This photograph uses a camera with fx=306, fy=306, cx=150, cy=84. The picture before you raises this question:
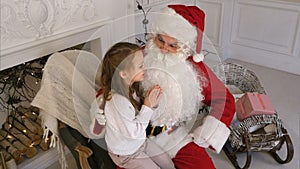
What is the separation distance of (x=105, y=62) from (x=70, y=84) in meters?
0.40

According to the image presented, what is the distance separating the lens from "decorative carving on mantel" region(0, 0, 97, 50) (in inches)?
60.4

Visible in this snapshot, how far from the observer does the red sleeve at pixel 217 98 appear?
1626 mm

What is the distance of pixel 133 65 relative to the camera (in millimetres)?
1246

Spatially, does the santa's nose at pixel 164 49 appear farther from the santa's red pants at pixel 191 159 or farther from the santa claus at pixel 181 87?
the santa's red pants at pixel 191 159

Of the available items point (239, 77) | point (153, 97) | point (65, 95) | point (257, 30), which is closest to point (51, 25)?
point (65, 95)

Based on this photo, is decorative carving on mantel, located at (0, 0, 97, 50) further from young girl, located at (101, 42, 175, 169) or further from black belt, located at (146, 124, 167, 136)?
black belt, located at (146, 124, 167, 136)

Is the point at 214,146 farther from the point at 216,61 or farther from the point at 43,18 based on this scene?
the point at 43,18

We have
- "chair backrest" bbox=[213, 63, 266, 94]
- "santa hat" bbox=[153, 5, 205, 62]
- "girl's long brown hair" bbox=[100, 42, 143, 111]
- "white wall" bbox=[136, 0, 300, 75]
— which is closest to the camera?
"girl's long brown hair" bbox=[100, 42, 143, 111]

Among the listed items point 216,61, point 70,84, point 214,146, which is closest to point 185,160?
point 214,146

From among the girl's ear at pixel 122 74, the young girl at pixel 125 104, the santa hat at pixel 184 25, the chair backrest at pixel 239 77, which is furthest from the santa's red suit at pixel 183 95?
the chair backrest at pixel 239 77

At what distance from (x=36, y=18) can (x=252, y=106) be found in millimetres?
1476

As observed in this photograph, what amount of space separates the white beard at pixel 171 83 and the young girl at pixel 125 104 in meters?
0.10

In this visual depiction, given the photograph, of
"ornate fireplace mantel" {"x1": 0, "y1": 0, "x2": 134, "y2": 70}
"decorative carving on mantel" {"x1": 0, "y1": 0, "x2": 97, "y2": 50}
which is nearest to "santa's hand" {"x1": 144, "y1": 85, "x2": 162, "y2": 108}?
"ornate fireplace mantel" {"x1": 0, "y1": 0, "x2": 134, "y2": 70}

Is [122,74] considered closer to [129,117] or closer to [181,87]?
[129,117]
